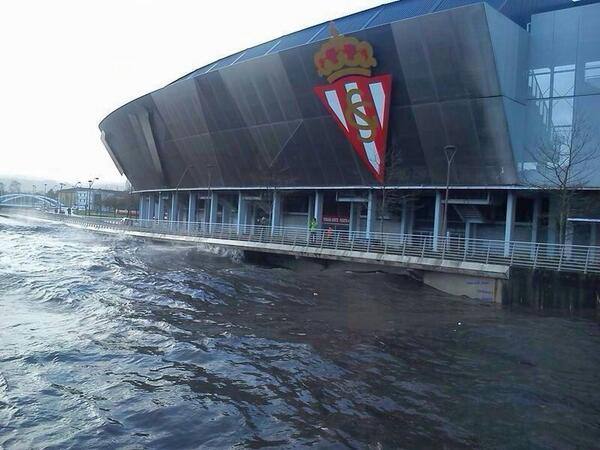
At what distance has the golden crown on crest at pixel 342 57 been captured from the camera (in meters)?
27.6

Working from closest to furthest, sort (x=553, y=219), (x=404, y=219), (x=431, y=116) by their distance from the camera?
(x=431, y=116)
(x=553, y=219)
(x=404, y=219)

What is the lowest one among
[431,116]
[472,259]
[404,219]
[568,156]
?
[472,259]

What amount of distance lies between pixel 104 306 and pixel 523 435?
11.5 metres

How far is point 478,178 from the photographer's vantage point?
87.1 ft

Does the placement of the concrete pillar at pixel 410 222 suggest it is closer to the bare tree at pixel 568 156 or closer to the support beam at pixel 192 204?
the bare tree at pixel 568 156

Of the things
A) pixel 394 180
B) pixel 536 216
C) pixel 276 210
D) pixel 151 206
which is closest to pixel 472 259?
pixel 536 216

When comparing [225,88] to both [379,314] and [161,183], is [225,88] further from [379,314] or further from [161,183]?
→ [379,314]

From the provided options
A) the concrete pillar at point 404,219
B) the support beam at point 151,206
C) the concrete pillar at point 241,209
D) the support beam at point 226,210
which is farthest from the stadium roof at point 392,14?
the support beam at point 151,206

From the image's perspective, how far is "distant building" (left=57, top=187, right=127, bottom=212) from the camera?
115 meters

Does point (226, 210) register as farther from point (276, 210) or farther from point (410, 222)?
point (410, 222)

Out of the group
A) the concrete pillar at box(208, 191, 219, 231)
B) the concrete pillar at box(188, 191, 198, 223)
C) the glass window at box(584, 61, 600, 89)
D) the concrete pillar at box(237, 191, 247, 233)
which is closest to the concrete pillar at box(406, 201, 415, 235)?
Answer: the glass window at box(584, 61, 600, 89)

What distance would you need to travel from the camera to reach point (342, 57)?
28391mm

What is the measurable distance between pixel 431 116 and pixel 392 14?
8.73 meters

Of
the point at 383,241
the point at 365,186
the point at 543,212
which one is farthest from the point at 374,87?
Answer: the point at 543,212
